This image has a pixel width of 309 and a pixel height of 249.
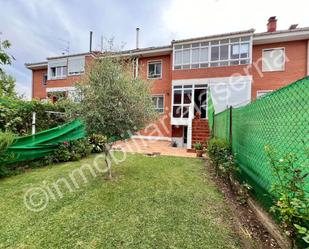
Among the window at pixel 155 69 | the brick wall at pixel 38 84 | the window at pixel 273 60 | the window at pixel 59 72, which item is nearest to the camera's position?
the window at pixel 273 60

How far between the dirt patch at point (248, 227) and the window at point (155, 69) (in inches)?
527

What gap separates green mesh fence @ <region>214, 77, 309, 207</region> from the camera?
2.23m

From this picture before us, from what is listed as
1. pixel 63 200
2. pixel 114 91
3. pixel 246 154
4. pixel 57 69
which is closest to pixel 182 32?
pixel 57 69

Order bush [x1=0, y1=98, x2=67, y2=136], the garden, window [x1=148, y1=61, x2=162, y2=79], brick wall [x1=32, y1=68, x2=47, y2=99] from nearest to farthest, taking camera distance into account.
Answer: the garden, bush [x1=0, y1=98, x2=67, y2=136], window [x1=148, y1=61, x2=162, y2=79], brick wall [x1=32, y1=68, x2=47, y2=99]

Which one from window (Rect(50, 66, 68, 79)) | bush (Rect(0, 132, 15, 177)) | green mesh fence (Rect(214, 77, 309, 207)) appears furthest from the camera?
window (Rect(50, 66, 68, 79))

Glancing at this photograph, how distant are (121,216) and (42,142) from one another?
4971mm

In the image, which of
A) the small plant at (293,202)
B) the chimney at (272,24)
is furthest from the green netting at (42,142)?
the chimney at (272,24)

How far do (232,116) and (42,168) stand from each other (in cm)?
625

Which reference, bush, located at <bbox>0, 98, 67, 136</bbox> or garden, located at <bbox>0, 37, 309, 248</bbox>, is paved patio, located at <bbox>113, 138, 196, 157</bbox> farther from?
bush, located at <bbox>0, 98, 67, 136</bbox>

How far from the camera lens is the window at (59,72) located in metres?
19.9

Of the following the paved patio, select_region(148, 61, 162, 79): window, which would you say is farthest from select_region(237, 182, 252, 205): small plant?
select_region(148, 61, 162, 79): window

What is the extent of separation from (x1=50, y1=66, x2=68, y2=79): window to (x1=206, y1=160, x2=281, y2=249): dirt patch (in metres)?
19.8

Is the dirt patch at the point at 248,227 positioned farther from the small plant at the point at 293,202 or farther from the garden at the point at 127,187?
the small plant at the point at 293,202

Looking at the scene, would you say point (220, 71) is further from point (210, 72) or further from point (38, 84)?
point (38, 84)
